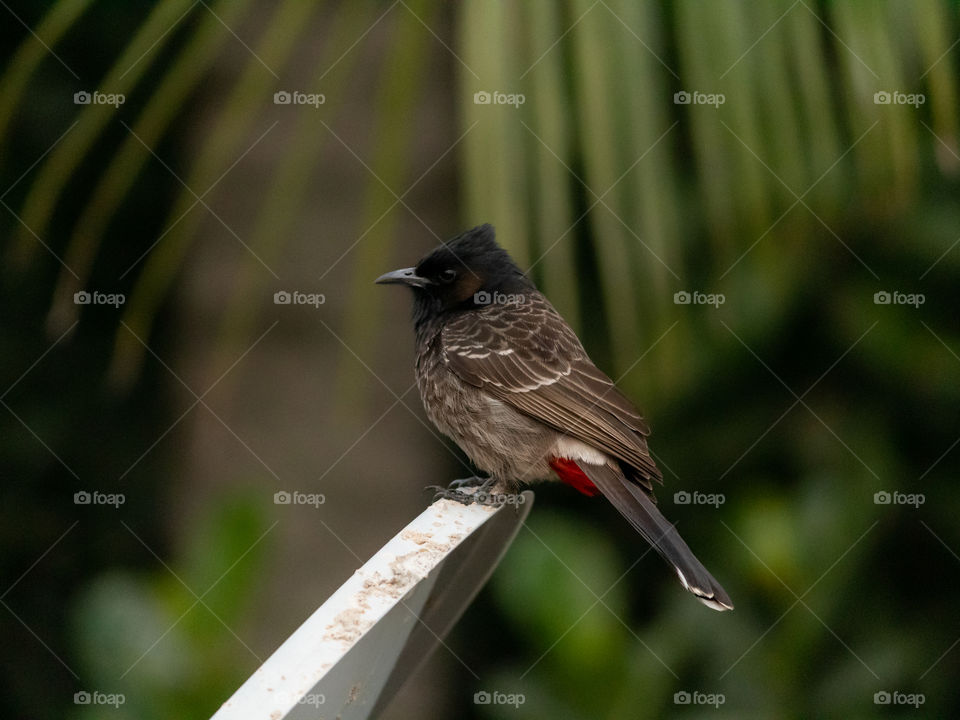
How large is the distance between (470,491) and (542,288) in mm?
1028

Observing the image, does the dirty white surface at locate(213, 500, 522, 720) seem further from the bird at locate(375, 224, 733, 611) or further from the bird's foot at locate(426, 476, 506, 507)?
A: the bird at locate(375, 224, 733, 611)

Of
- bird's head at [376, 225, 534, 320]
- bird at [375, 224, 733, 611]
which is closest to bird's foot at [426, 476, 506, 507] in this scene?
bird at [375, 224, 733, 611]

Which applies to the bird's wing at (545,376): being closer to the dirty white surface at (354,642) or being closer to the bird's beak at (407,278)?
the bird's beak at (407,278)

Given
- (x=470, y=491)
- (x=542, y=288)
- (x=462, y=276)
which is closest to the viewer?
(x=542, y=288)

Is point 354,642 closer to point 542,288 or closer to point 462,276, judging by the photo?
point 542,288

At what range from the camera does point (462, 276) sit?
11.9 ft

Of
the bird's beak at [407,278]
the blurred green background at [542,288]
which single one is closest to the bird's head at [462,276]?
the bird's beak at [407,278]

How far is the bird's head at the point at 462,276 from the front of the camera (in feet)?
11.5

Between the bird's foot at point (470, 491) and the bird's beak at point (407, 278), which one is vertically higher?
the bird's beak at point (407, 278)

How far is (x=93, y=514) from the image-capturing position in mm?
4762

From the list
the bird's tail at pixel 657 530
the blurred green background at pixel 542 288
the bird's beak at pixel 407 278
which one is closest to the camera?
the blurred green background at pixel 542 288

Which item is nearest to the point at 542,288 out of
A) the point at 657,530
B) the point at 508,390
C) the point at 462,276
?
the point at 657,530

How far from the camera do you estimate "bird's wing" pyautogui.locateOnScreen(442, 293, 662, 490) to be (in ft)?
10.9

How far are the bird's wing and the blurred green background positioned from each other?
126 millimetres
